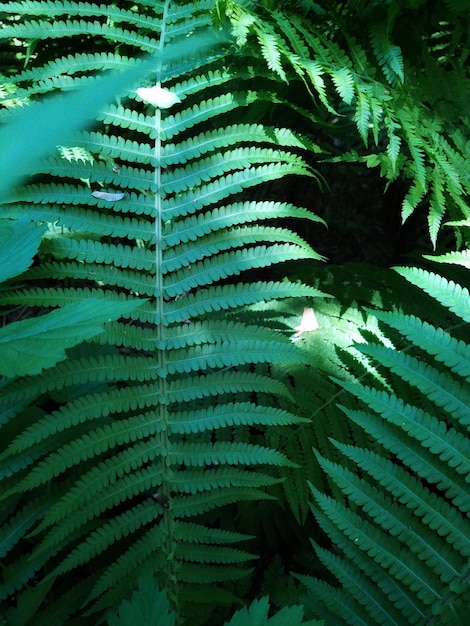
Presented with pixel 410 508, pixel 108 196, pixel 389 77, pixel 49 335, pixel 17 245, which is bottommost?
pixel 410 508

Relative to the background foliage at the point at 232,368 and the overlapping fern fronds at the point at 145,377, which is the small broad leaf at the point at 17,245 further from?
the overlapping fern fronds at the point at 145,377

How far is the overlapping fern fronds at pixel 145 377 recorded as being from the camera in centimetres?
144

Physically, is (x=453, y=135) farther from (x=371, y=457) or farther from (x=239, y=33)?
(x=371, y=457)

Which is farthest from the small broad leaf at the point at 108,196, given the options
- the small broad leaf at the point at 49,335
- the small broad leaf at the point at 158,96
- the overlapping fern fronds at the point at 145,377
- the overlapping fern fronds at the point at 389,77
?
the small broad leaf at the point at 49,335

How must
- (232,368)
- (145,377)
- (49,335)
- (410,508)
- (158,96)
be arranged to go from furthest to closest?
(232,368), (158,96), (145,377), (410,508), (49,335)

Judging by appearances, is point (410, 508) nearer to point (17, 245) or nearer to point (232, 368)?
point (232, 368)

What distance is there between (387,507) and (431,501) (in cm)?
10

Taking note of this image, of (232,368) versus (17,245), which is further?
(232,368)

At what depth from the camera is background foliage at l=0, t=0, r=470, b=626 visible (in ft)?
4.38

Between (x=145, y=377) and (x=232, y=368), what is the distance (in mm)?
433

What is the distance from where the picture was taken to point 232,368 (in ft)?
6.31

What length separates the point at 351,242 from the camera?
12.4 feet

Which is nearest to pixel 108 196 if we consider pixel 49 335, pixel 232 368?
pixel 232 368

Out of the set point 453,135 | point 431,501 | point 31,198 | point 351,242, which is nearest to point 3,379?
point 31,198
